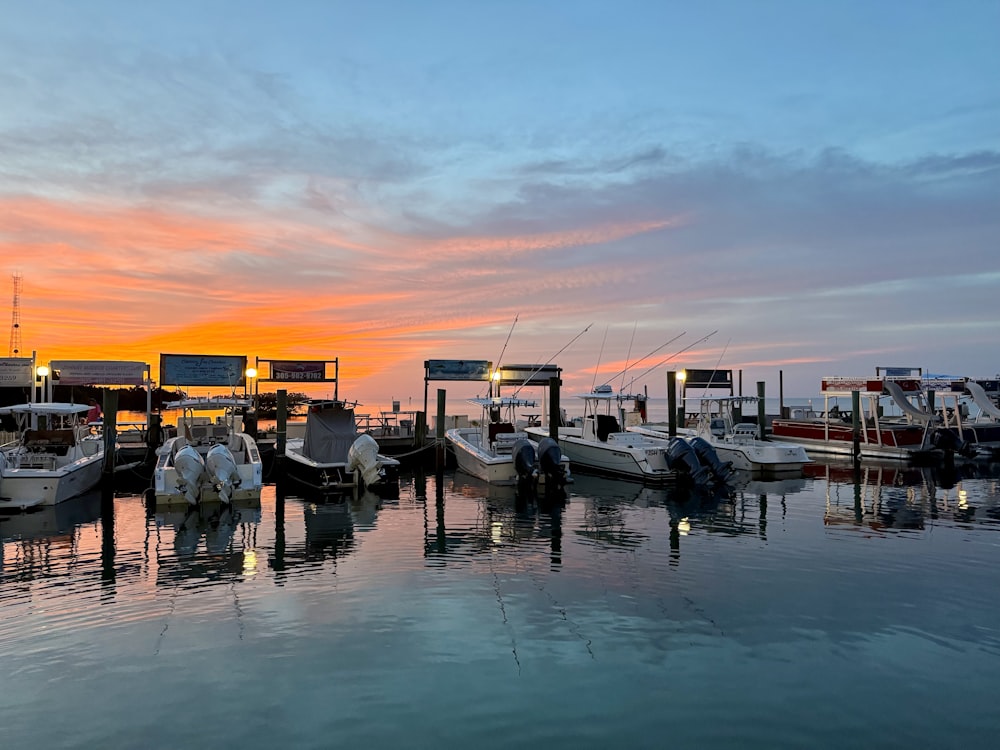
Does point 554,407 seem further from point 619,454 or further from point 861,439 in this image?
point 861,439

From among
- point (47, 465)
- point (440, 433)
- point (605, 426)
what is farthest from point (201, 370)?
point (605, 426)

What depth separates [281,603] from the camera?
11.3 m

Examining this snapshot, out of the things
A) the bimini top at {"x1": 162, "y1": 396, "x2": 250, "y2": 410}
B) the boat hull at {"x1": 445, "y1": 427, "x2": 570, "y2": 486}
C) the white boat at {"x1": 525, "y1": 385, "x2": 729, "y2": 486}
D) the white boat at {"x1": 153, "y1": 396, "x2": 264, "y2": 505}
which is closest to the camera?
the white boat at {"x1": 153, "y1": 396, "x2": 264, "y2": 505}

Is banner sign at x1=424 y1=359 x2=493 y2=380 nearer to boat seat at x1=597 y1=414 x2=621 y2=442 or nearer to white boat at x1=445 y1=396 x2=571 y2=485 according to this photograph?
white boat at x1=445 y1=396 x2=571 y2=485

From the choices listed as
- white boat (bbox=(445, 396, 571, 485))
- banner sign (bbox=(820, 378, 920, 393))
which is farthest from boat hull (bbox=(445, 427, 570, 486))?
banner sign (bbox=(820, 378, 920, 393))

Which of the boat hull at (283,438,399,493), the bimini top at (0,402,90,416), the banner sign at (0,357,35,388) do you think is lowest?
the boat hull at (283,438,399,493)

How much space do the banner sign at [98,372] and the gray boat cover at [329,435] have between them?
16875 mm

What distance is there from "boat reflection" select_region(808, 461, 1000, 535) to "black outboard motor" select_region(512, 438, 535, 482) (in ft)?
31.9

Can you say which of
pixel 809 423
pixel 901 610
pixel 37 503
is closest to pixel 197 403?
pixel 37 503

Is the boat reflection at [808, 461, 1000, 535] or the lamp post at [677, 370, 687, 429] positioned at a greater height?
the lamp post at [677, 370, 687, 429]

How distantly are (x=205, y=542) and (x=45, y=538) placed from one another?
12.8 feet

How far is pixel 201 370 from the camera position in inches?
1607

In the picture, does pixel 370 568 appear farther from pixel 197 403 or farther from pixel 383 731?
pixel 197 403

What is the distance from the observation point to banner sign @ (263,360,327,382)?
1703 inches
